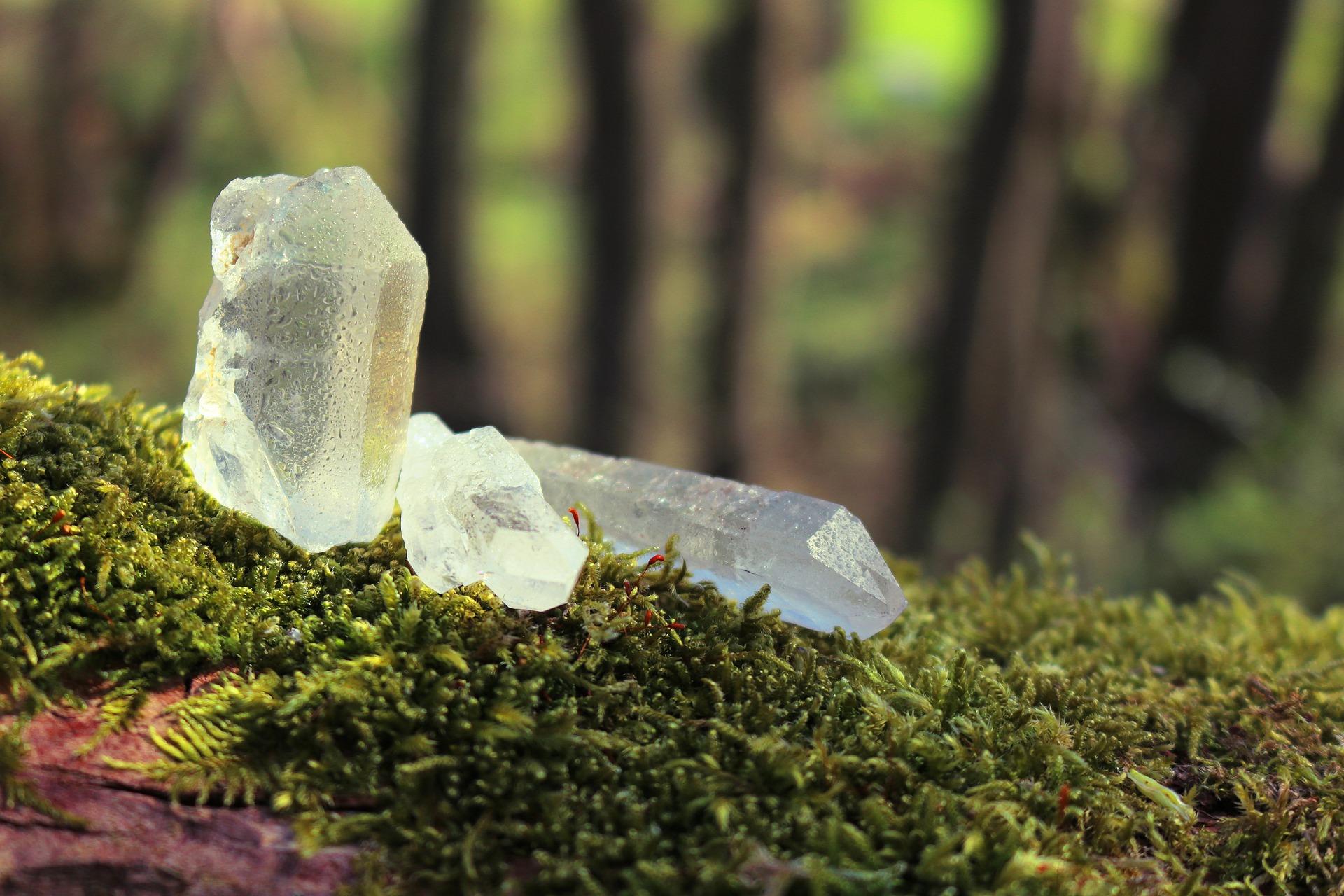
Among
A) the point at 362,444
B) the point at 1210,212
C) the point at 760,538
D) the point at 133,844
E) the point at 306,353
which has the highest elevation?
the point at 1210,212

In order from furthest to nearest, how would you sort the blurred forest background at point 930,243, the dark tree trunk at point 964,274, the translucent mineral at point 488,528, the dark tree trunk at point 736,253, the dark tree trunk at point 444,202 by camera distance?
the dark tree trunk at point 444,202 → the dark tree trunk at point 736,253 → the blurred forest background at point 930,243 → the dark tree trunk at point 964,274 → the translucent mineral at point 488,528

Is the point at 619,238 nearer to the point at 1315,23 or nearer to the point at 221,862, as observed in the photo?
the point at 221,862

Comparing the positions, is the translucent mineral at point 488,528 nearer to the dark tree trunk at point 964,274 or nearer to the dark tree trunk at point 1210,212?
the dark tree trunk at point 964,274

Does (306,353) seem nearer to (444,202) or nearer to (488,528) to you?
(488,528)

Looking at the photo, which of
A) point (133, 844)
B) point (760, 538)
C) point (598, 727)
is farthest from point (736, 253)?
point (133, 844)

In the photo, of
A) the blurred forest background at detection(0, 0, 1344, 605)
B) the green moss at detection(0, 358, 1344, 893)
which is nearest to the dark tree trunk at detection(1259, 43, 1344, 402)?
the blurred forest background at detection(0, 0, 1344, 605)

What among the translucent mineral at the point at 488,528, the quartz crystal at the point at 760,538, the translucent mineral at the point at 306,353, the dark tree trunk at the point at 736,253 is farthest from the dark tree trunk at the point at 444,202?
the translucent mineral at the point at 488,528
